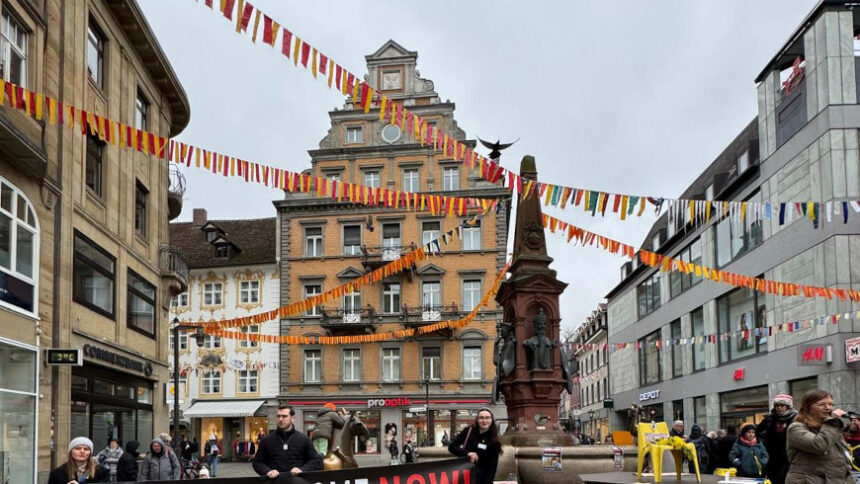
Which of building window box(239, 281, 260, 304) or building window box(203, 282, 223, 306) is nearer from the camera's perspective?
building window box(239, 281, 260, 304)

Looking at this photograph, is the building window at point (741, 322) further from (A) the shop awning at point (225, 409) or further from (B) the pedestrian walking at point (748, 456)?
(A) the shop awning at point (225, 409)

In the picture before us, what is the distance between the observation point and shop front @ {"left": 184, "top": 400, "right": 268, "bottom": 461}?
1917 inches

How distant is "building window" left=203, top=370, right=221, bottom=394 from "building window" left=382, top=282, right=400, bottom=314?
10046 millimetres

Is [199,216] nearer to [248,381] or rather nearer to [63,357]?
[248,381]

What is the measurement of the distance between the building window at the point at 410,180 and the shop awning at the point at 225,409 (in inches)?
541

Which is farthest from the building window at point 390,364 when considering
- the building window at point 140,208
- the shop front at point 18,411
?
the shop front at point 18,411

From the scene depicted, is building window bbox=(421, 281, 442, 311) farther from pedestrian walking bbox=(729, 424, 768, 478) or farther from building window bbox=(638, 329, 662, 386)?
pedestrian walking bbox=(729, 424, 768, 478)

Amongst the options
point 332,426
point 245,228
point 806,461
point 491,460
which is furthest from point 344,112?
point 806,461

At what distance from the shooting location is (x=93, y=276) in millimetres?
21359

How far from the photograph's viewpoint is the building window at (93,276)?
20266mm

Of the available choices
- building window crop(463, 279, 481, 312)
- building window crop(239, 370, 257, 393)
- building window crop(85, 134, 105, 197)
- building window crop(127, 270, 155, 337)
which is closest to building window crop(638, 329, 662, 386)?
building window crop(463, 279, 481, 312)

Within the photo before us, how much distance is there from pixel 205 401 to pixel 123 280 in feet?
90.2

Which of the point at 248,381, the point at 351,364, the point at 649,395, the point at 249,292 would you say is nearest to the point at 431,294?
the point at 351,364

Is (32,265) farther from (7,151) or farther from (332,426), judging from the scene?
(332,426)
